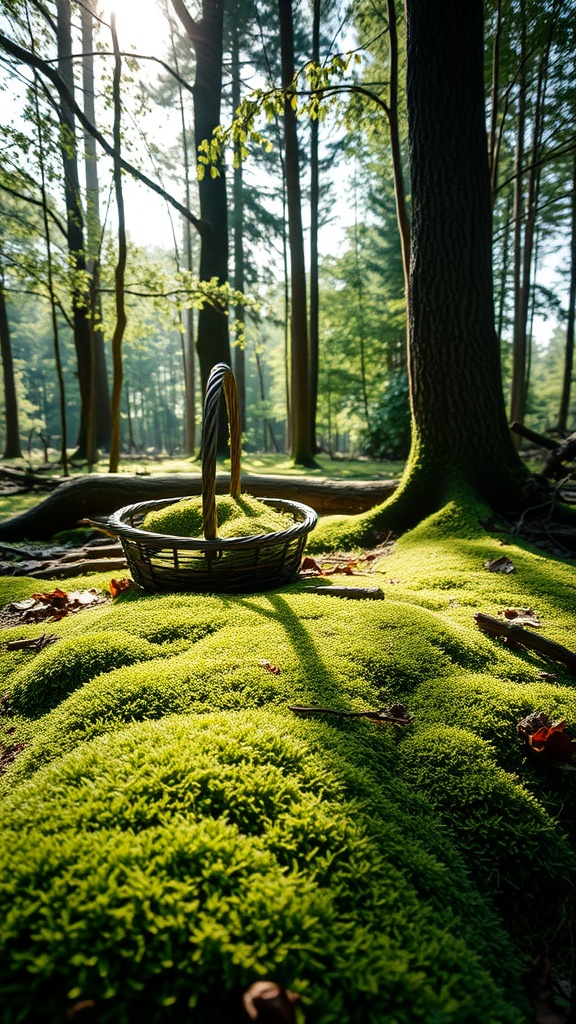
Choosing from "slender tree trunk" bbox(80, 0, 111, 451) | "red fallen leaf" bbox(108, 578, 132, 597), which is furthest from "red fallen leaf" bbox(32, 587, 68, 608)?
"slender tree trunk" bbox(80, 0, 111, 451)

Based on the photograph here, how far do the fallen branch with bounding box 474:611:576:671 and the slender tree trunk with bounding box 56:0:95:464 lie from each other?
10.4m

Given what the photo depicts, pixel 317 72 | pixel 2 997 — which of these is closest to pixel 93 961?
pixel 2 997

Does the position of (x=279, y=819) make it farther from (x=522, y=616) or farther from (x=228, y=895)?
(x=522, y=616)

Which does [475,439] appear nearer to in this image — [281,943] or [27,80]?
[281,943]

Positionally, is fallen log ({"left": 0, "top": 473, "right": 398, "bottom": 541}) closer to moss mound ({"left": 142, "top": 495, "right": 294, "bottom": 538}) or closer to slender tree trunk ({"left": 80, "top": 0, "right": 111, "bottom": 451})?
moss mound ({"left": 142, "top": 495, "right": 294, "bottom": 538})

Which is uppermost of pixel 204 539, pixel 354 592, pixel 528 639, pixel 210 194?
pixel 210 194

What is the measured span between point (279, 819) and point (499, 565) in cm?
270

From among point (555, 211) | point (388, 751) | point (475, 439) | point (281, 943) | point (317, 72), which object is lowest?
point (388, 751)

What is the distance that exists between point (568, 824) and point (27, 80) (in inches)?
481

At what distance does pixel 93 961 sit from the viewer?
0.72 meters

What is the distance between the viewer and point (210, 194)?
1223cm

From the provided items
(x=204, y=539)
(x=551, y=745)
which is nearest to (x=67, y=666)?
(x=204, y=539)

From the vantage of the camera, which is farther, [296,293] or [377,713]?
[296,293]

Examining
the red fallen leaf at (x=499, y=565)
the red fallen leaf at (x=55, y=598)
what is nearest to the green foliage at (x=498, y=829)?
the red fallen leaf at (x=499, y=565)
